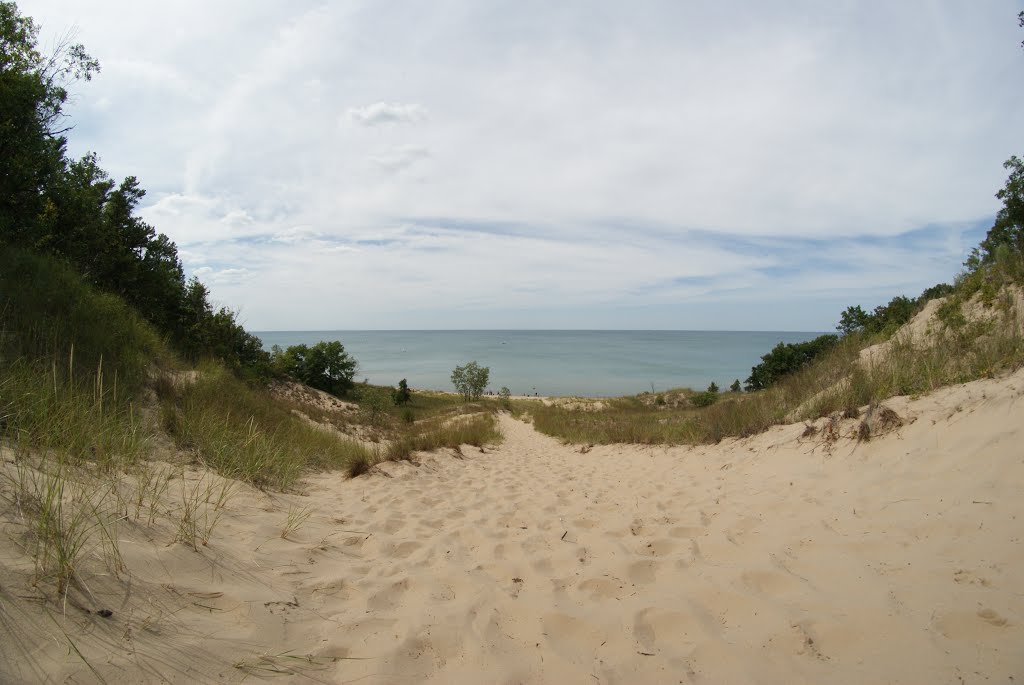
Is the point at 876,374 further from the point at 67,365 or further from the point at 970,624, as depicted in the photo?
the point at 67,365

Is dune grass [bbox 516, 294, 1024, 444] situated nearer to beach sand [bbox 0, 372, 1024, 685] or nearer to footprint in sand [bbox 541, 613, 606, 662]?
beach sand [bbox 0, 372, 1024, 685]

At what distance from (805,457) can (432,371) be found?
87.8m

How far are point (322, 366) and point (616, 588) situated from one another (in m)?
38.1

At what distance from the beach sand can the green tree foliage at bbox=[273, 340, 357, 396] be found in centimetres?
3418

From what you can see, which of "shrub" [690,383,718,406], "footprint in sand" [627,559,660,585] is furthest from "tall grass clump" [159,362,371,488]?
"shrub" [690,383,718,406]

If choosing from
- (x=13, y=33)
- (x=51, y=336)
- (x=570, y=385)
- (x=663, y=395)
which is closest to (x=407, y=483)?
(x=51, y=336)

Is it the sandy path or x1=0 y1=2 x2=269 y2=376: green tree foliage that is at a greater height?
x1=0 y1=2 x2=269 y2=376: green tree foliage

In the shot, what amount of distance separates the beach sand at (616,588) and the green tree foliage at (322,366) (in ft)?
112

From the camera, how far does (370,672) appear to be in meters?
2.05

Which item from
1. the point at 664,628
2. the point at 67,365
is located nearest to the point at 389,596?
the point at 664,628

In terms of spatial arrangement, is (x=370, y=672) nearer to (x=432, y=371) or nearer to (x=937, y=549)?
(x=937, y=549)

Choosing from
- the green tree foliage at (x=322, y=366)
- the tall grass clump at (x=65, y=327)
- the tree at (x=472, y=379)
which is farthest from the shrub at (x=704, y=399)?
the tall grass clump at (x=65, y=327)

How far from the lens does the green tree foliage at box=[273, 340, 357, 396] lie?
118 feet

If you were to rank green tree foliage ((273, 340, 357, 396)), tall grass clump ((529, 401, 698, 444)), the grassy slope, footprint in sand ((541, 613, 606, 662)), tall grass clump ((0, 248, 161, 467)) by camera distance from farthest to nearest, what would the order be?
green tree foliage ((273, 340, 357, 396)) → tall grass clump ((529, 401, 698, 444)) → the grassy slope → tall grass clump ((0, 248, 161, 467)) → footprint in sand ((541, 613, 606, 662))
